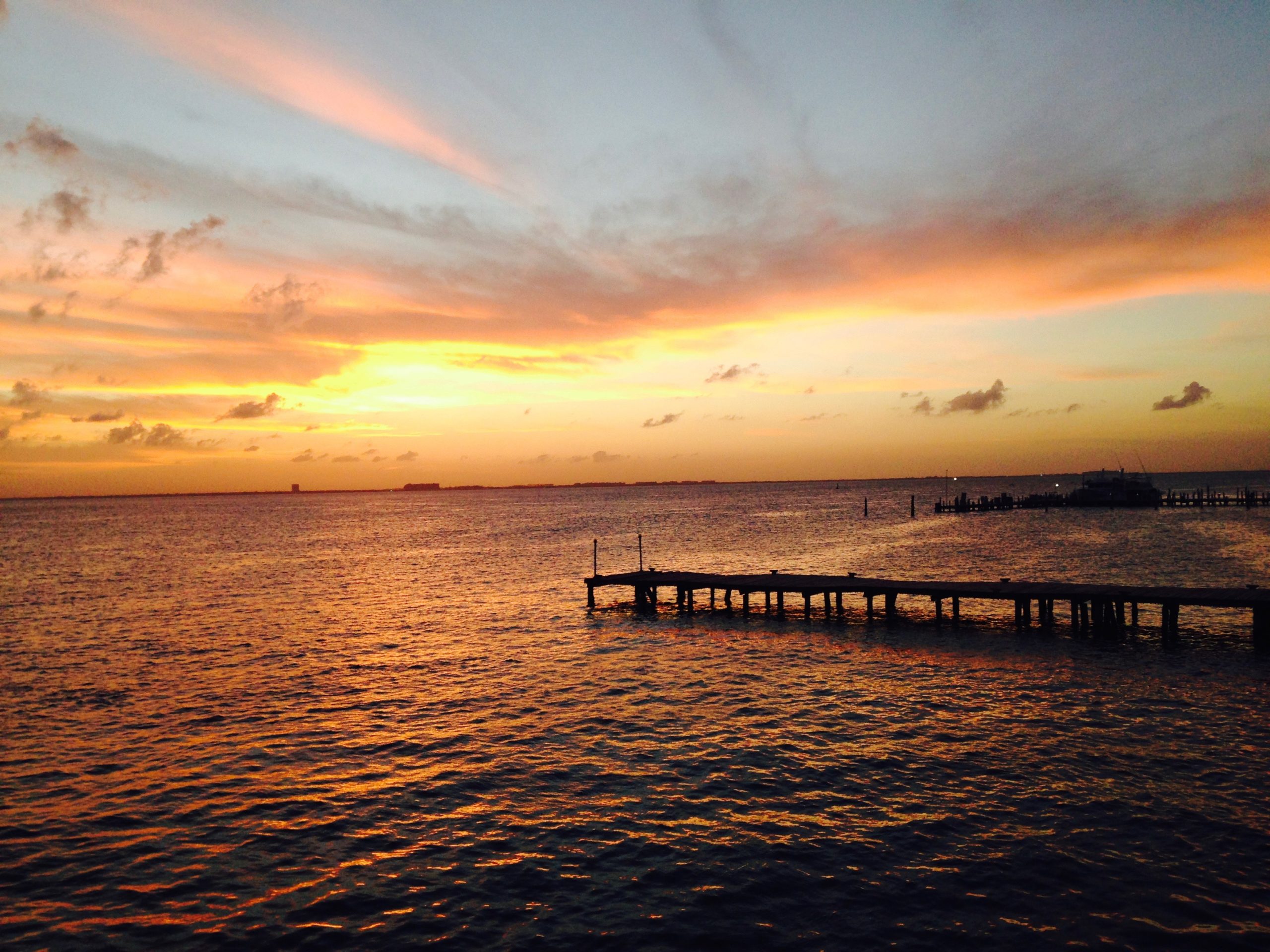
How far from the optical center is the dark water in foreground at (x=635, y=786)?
12359 mm

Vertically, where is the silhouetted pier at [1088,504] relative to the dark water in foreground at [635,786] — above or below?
above

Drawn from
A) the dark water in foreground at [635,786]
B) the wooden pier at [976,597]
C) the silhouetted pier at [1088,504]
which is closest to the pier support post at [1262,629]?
the wooden pier at [976,597]

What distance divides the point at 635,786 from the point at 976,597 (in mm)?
24738

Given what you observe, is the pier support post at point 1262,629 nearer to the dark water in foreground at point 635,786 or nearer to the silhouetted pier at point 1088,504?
the dark water in foreground at point 635,786

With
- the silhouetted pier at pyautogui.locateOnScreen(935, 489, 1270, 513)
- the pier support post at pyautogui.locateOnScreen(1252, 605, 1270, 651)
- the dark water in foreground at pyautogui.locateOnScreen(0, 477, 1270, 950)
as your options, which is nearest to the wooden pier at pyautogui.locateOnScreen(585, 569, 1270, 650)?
the pier support post at pyautogui.locateOnScreen(1252, 605, 1270, 651)

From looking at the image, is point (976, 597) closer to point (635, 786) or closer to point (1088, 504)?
point (635, 786)

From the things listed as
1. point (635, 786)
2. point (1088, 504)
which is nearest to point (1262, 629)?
point (635, 786)

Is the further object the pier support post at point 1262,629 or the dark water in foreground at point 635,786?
the pier support post at point 1262,629

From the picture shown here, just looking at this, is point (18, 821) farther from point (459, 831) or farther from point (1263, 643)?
point (1263, 643)

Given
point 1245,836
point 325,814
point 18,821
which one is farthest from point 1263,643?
point 18,821

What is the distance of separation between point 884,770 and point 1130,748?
640 centimetres

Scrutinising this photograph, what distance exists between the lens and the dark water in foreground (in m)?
12.4

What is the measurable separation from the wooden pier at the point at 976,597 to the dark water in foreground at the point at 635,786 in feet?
5.11

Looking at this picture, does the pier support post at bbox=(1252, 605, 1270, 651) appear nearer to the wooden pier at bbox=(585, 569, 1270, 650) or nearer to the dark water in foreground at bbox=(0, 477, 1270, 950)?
the wooden pier at bbox=(585, 569, 1270, 650)
